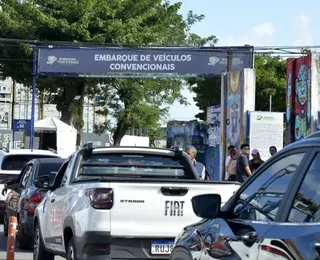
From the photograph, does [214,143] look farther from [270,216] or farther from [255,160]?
[270,216]

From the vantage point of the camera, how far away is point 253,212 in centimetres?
542

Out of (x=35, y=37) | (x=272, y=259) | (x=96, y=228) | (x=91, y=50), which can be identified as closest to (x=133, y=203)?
(x=96, y=228)

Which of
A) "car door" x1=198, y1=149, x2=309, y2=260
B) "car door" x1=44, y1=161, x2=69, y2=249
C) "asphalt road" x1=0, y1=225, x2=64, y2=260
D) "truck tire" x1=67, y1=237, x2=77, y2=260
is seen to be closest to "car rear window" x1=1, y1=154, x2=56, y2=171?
"asphalt road" x1=0, y1=225, x2=64, y2=260

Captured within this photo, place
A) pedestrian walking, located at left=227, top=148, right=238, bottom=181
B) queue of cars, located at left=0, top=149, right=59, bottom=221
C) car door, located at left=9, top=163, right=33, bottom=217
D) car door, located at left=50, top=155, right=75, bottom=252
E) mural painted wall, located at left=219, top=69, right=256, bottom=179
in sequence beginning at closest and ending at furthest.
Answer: car door, located at left=50, top=155, right=75, bottom=252 < car door, located at left=9, top=163, right=33, bottom=217 < queue of cars, located at left=0, top=149, right=59, bottom=221 < pedestrian walking, located at left=227, top=148, right=238, bottom=181 < mural painted wall, located at left=219, top=69, right=256, bottom=179

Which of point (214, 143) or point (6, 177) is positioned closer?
point (6, 177)

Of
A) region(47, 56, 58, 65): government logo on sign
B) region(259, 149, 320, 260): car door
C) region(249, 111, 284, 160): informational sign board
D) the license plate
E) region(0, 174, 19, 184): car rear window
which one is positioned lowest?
the license plate

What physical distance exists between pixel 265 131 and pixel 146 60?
6.50 m

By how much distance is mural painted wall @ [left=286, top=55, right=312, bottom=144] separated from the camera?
25234 mm

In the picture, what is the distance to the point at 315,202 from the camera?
4547mm

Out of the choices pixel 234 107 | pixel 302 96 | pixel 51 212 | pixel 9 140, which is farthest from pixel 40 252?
pixel 9 140

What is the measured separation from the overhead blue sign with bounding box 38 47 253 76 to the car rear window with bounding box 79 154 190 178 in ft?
71.6

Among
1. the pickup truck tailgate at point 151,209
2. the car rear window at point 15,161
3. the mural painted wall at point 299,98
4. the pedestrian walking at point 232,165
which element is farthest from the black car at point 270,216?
the mural painted wall at point 299,98

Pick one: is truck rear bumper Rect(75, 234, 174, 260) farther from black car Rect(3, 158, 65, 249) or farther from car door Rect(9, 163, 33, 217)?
car door Rect(9, 163, 33, 217)

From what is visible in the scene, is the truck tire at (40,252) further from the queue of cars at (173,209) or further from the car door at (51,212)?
the car door at (51,212)
